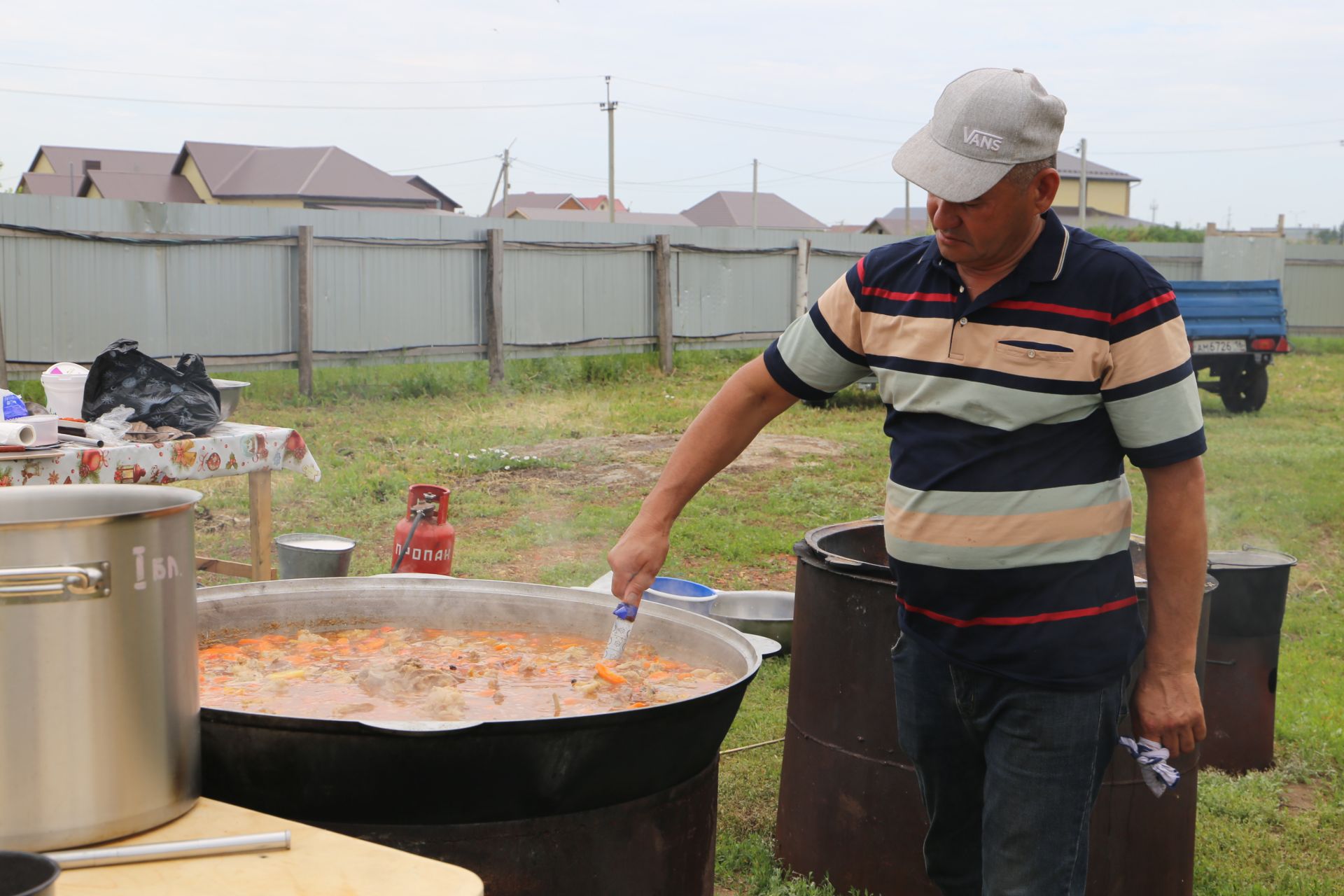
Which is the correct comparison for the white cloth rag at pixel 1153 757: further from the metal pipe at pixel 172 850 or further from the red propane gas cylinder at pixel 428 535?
the red propane gas cylinder at pixel 428 535

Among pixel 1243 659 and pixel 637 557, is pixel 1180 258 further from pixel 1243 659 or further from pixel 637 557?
pixel 637 557

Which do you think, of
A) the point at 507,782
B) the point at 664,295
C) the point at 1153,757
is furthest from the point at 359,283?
the point at 1153,757

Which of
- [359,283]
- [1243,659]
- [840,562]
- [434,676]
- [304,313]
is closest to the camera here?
[434,676]

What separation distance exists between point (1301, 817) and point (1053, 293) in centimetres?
308

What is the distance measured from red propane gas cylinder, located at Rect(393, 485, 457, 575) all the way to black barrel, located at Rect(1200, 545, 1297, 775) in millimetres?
3081

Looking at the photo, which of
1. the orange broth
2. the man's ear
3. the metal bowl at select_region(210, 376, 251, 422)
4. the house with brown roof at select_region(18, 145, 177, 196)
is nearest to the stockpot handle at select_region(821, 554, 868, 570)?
the orange broth

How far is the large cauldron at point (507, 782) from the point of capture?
2.16 metres

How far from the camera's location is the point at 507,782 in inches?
88.6

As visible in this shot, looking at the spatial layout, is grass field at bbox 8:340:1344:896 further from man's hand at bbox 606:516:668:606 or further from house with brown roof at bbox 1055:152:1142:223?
house with brown roof at bbox 1055:152:1142:223

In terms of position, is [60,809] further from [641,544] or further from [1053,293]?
[1053,293]

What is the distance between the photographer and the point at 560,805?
7.68 feet

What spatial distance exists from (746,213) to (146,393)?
6549 cm

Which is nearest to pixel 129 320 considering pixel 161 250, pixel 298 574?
pixel 161 250

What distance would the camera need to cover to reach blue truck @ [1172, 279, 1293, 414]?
14297 mm
